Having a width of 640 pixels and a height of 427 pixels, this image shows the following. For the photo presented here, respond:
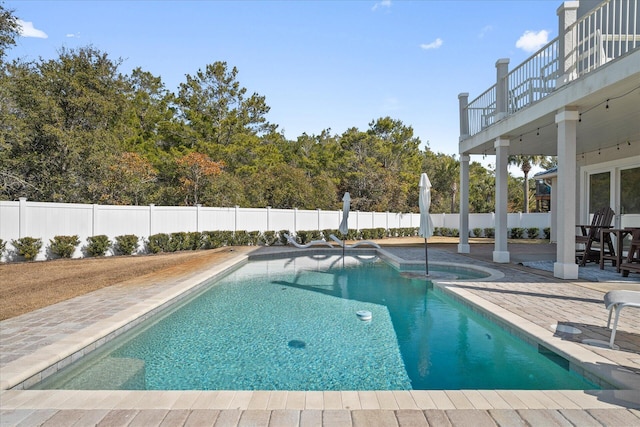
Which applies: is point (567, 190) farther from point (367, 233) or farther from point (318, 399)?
point (367, 233)

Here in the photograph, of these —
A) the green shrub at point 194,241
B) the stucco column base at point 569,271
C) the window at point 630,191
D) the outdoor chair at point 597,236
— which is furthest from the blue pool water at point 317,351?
the green shrub at point 194,241

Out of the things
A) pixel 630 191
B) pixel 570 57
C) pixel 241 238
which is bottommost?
pixel 241 238

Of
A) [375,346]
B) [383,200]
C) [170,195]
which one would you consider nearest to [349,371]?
[375,346]

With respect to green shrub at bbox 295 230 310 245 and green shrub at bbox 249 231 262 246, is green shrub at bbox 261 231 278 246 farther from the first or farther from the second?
green shrub at bbox 295 230 310 245

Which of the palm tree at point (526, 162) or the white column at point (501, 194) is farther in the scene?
the palm tree at point (526, 162)

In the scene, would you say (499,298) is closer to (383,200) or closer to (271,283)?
(271,283)

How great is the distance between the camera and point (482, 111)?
11.6 metres

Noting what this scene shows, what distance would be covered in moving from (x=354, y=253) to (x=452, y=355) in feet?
34.1

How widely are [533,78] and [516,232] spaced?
15.8 meters

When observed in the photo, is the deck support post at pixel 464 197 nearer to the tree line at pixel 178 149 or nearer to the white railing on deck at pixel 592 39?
the white railing on deck at pixel 592 39

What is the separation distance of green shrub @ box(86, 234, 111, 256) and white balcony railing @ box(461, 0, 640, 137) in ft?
42.0

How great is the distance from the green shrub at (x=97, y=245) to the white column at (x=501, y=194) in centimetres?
1241

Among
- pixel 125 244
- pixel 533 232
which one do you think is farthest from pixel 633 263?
pixel 533 232

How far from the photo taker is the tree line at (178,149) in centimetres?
1476
